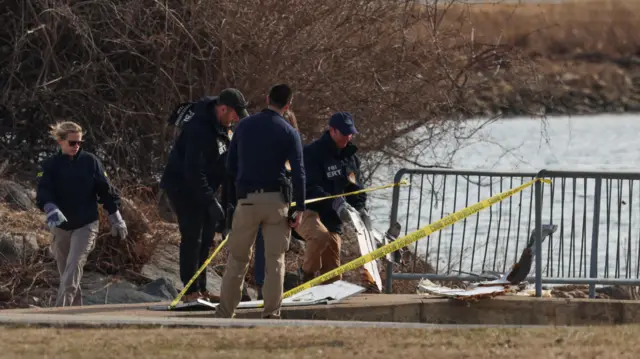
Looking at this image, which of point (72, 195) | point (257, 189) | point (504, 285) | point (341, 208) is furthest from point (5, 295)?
point (504, 285)

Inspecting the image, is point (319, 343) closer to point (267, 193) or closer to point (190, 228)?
point (267, 193)

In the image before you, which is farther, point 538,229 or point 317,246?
point 317,246

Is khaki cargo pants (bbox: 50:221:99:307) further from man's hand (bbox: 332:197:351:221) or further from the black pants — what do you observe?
man's hand (bbox: 332:197:351:221)

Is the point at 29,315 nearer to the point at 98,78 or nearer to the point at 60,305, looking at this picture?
the point at 60,305

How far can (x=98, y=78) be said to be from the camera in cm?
1717

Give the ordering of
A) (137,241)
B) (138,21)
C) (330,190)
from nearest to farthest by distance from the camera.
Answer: (330,190), (137,241), (138,21)

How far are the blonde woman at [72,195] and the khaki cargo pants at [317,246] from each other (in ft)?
5.09

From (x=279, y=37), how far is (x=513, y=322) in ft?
23.4

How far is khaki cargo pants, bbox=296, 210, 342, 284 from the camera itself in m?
11.1

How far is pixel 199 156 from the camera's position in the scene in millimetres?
10617

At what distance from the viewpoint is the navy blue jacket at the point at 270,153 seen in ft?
30.9

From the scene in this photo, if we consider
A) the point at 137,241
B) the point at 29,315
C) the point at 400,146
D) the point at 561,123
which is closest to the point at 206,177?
the point at 29,315

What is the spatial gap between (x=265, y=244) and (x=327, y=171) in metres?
1.66

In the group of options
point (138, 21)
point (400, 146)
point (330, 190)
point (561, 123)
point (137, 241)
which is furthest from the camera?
point (561, 123)
